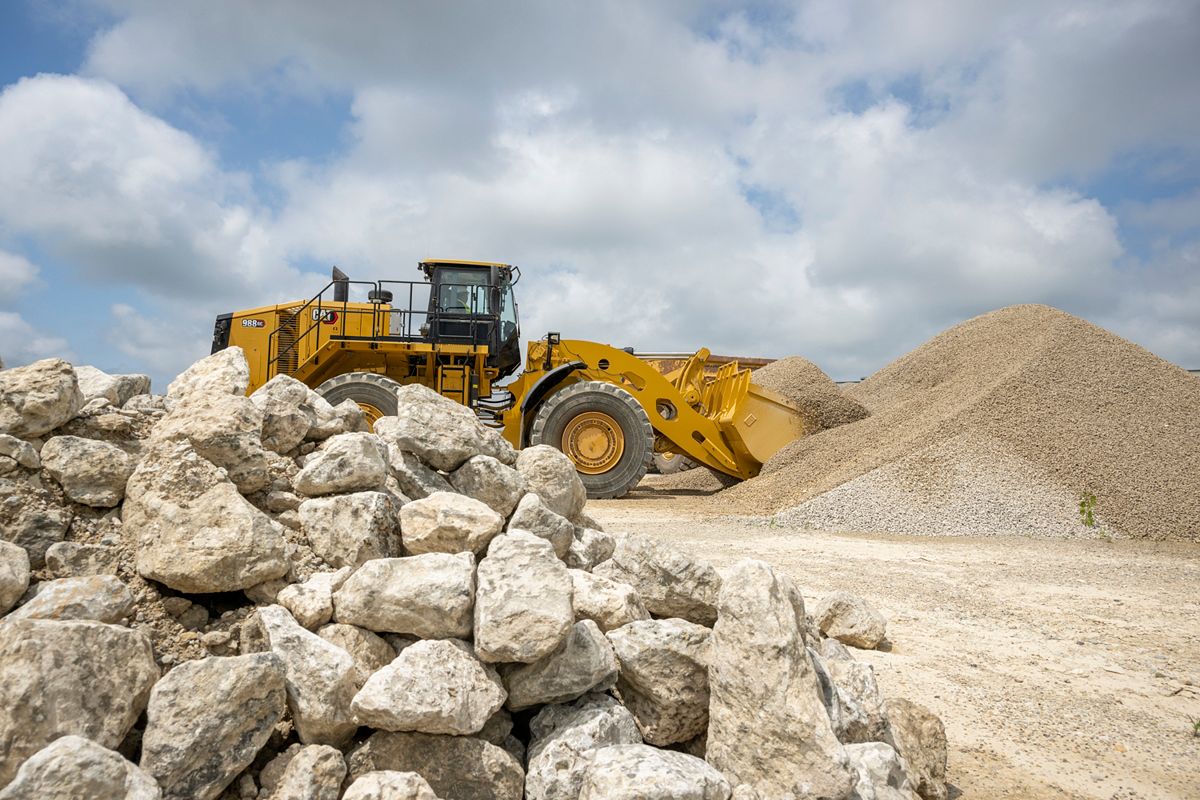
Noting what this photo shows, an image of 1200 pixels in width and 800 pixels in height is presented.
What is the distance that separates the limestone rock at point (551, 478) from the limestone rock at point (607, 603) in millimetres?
961

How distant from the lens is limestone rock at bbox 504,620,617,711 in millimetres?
2656

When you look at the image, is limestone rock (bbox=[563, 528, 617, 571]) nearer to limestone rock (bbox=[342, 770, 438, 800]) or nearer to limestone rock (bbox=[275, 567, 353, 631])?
limestone rock (bbox=[275, 567, 353, 631])

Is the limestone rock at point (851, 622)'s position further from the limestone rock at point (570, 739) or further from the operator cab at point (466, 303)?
the operator cab at point (466, 303)

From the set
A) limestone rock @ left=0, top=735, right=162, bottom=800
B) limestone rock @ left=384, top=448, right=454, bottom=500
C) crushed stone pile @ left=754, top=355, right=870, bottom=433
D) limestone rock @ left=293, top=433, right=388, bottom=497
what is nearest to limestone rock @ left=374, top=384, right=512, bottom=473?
limestone rock @ left=384, top=448, right=454, bottom=500

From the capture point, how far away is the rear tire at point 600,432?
38.2 feet

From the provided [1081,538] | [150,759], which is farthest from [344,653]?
[1081,538]

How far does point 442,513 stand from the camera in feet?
10.4

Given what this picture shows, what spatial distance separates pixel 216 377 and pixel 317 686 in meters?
2.15

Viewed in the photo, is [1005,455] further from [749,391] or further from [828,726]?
[828,726]

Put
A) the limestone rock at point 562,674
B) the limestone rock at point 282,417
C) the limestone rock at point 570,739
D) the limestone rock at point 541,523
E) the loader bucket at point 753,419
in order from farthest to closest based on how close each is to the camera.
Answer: the loader bucket at point 753,419, the limestone rock at point 282,417, the limestone rock at point 541,523, the limestone rock at point 562,674, the limestone rock at point 570,739

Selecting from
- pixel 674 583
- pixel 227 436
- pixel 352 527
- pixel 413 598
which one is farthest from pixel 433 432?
pixel 674 583

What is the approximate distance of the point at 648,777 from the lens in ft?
7.32

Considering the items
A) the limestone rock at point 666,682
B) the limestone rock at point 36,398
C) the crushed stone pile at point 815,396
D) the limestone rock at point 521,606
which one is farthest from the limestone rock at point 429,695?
the crushed stone pile at point 815,396

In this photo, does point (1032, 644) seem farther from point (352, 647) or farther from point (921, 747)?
point (352, 647)
